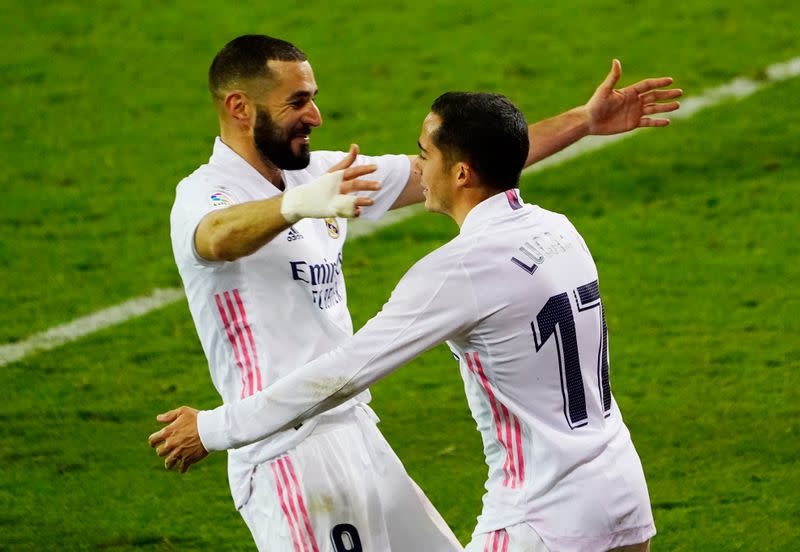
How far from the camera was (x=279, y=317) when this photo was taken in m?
4.79

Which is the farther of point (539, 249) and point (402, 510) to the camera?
point (402, 510)

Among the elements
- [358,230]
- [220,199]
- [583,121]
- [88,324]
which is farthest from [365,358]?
[358,230]

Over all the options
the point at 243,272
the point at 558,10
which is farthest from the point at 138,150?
the point at 243,272

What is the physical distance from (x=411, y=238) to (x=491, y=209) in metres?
5.45

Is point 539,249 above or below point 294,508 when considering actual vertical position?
above

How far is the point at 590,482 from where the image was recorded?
4.16m

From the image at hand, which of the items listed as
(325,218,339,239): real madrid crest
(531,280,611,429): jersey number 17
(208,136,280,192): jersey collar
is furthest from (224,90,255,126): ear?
(531,280,611,429): jersey number 17

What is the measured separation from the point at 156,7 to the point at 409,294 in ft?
33.0

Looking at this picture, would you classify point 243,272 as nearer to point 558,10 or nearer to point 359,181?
point 359,181

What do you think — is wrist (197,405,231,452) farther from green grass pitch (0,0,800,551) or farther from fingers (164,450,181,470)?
green grass pitch (0,0,800,551)

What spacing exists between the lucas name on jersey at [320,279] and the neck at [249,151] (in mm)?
365

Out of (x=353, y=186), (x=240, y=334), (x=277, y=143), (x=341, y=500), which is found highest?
(x=277, y=143)

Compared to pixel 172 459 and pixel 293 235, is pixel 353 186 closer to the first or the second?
pixel 293 235

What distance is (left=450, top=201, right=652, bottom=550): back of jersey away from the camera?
4.14m
